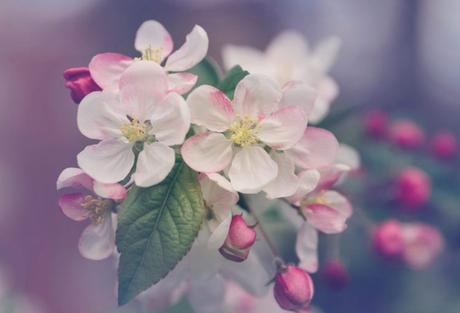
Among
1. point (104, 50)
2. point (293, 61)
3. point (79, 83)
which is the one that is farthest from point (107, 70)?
point (104, 50)

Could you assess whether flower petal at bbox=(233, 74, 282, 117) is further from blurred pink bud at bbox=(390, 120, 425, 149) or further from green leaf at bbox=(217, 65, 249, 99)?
blurred pink bud at bbox=(390, 120, 425, 149)

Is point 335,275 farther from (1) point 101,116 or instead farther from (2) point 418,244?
(1) point 101,116

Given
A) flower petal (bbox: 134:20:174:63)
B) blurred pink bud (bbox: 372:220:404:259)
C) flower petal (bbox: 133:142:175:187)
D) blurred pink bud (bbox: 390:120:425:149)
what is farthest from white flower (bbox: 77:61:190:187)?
blurred pink bud (bbox: 390:120:425:149)

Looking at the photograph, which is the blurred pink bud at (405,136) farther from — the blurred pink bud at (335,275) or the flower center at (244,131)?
the flower center at (244,131)

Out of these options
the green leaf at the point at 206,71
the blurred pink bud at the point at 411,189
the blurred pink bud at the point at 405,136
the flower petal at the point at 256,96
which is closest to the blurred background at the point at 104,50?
the blurred pink bud at the point at 405,136

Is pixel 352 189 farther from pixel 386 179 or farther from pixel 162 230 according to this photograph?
pixel 162 230

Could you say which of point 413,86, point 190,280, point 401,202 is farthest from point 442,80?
point 190,280

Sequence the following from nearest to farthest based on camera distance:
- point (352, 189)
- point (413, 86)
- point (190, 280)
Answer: point (190, 280) → point (352, 189) → point (413, 86)
